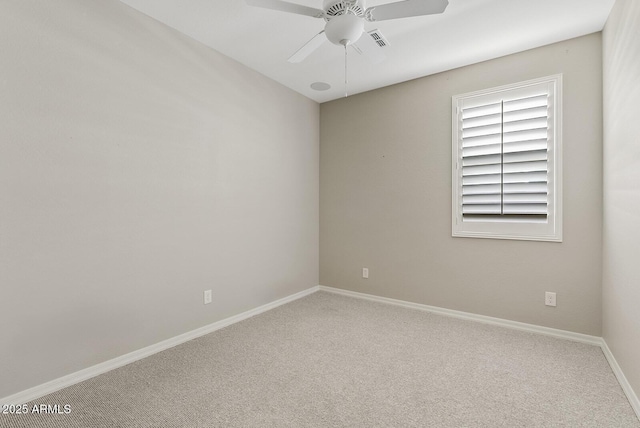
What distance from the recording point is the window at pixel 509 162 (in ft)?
8.91

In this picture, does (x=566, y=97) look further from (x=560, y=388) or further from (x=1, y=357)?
(x=1, y=357)

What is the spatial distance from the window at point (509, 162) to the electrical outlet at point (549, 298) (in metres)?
0.48

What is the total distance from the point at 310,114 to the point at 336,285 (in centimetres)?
228

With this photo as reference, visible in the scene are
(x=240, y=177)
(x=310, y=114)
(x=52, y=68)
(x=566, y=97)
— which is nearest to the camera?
(x=52, y=68)

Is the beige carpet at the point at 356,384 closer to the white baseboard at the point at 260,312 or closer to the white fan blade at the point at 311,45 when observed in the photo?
the white baseboard at the point at 260,312

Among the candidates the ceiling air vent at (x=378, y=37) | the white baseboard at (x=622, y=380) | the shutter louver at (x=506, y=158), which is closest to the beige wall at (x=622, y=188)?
the white baseboard at (x=622, y=380)

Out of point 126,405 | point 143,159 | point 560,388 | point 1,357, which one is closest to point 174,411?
point 126,405

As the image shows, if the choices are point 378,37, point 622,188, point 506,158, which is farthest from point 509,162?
point 378,37

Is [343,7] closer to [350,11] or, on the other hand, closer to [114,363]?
[350,11]

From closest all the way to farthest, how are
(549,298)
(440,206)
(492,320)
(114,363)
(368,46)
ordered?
(368,46) < (114,363) < (549,298) < (492,320) < (440,206)

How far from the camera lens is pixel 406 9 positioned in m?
1.66

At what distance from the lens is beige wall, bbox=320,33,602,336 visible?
260 centimetres

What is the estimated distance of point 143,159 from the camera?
2.35 meters

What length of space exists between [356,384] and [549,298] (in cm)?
199
